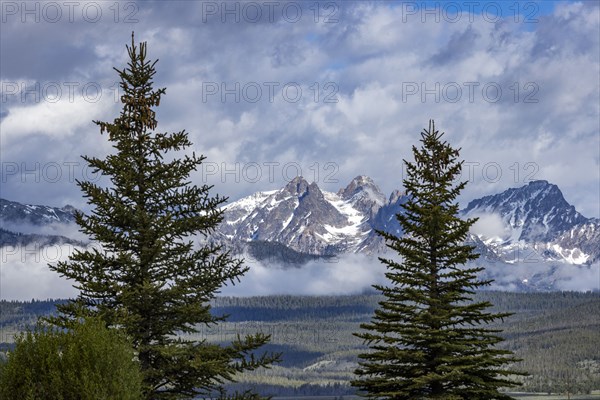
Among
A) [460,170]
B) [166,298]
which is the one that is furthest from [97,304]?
[460,170]

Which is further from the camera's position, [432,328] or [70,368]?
[432,328]

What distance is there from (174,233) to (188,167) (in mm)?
3042

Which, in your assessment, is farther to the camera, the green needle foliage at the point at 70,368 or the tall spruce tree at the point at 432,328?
the tall spruce tree at the point at 432,328

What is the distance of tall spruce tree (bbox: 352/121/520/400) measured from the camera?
41375mm

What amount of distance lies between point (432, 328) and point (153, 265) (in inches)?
494

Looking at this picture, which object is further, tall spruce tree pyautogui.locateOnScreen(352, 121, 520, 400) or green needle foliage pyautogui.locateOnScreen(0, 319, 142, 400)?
tall spruce tree pyautogui.locateOnScreen(352, 121, 520, 400)

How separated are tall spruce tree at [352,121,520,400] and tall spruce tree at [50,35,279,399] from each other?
6.71 meters

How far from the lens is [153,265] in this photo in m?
38.8

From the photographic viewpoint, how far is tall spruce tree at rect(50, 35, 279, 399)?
36906mm

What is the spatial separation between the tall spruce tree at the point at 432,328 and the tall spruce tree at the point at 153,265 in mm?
6715

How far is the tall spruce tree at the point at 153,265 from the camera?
36906 mm

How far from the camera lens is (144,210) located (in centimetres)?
3931

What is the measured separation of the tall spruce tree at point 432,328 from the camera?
136 feet

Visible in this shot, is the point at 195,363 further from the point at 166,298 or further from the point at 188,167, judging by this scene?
the point at 188,167
